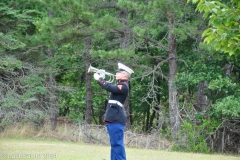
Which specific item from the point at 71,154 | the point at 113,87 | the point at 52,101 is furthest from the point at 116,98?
the point at 52,101

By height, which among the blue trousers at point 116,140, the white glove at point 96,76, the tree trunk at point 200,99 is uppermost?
the tree trunk at point 200,99

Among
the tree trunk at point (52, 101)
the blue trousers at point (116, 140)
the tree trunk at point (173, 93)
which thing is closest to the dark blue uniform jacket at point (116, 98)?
the blue trousers at point (116, 140)

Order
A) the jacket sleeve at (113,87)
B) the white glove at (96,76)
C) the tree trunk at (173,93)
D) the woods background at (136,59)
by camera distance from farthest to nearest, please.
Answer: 1. the tree trunk at (173,93)
2. the woods background at (136,59)
3. the white glove at (96,76)
4. the jacket sleeve at (113,87)

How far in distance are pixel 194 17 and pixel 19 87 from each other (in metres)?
8.72

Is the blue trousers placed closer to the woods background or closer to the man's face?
the man's face

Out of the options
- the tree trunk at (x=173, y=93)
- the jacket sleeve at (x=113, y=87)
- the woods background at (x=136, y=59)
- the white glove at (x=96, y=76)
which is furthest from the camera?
the tree trunk at (x=173, y=93)

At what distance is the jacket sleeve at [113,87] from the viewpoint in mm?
8447

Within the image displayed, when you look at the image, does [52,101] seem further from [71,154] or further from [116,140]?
[116,140]

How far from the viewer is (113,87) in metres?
8.49

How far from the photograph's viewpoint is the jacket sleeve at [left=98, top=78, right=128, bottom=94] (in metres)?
8.45

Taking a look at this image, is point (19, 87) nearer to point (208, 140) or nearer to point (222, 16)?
point (208, 140)

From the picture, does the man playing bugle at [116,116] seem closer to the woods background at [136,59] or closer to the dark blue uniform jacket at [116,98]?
the dark blue uniform jacket at [116,98]

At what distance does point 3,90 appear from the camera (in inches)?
846

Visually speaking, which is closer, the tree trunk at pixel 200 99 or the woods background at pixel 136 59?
the woods background at pixel 136 59
